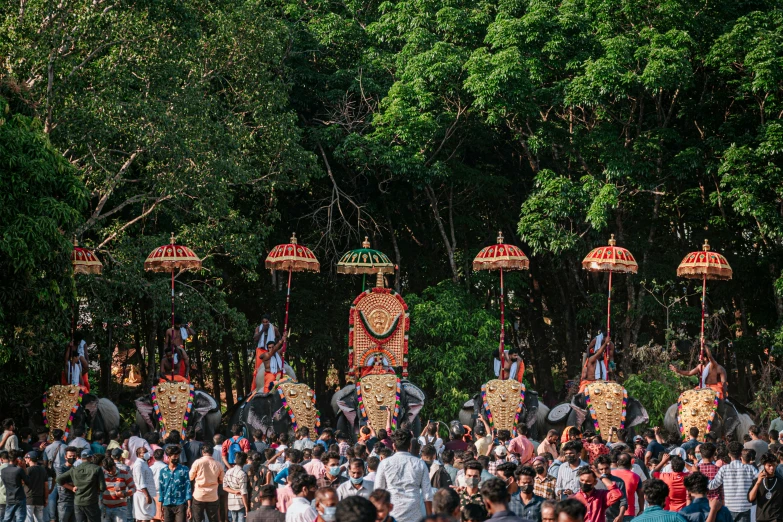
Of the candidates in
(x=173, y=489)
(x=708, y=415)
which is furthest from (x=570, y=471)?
(x=708, y=415)

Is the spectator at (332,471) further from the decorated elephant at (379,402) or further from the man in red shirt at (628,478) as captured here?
the decorated elephant at (379,402)

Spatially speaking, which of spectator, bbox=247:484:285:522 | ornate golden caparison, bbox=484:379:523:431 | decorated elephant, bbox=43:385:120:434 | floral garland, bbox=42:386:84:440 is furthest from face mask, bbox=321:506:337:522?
ornate golden caparison, bbox=484:379:523:431

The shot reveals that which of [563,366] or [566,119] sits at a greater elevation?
[566,119]

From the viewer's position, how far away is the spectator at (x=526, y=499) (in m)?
7.88

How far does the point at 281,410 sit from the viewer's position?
55.3 ft

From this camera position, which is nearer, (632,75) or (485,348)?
(632,75)

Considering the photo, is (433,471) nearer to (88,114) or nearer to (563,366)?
(88,114)

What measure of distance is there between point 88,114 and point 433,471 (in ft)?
29.2

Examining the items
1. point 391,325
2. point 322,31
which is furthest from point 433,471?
point 322,31

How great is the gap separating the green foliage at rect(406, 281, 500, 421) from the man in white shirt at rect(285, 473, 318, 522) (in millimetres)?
13014

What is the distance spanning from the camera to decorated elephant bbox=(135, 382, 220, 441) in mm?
16766

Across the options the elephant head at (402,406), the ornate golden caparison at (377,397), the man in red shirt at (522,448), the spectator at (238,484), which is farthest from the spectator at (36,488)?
the elephant head at (402,406)

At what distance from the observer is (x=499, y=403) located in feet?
56.3

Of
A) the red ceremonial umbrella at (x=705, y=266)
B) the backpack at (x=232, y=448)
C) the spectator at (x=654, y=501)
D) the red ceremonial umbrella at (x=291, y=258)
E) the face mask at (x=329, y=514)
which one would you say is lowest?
the backpack at (x=232, y=448)
